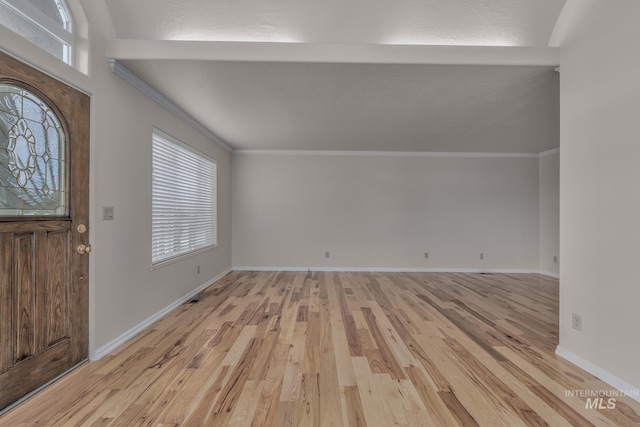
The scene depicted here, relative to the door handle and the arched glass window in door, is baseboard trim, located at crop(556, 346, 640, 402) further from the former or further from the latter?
the arched glass window in door

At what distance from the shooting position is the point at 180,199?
365 centimetres

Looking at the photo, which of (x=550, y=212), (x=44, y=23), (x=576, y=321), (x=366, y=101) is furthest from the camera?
(x=550, y=212)

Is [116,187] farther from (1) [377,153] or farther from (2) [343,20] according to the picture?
(1) [377,153]

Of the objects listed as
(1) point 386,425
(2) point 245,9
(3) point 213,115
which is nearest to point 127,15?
(2) point 245,9

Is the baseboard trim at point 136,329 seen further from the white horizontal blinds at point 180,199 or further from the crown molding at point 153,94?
the crown molding at point 153,94

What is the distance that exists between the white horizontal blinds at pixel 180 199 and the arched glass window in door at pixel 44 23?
111cm

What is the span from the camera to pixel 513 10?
7.35 ft

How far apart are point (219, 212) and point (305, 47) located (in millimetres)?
3464

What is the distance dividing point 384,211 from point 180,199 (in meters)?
3.78

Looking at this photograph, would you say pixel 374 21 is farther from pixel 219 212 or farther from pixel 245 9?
pixel 219 212

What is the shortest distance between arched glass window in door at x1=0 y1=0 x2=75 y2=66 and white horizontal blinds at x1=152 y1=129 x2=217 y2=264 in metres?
1.11

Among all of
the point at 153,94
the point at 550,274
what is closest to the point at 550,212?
the point at 550,274

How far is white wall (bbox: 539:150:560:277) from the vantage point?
5258 millimetres

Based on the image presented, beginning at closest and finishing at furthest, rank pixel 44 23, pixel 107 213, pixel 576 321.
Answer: pixel 44 23 → pixel 576 321 → pixel 107 213
